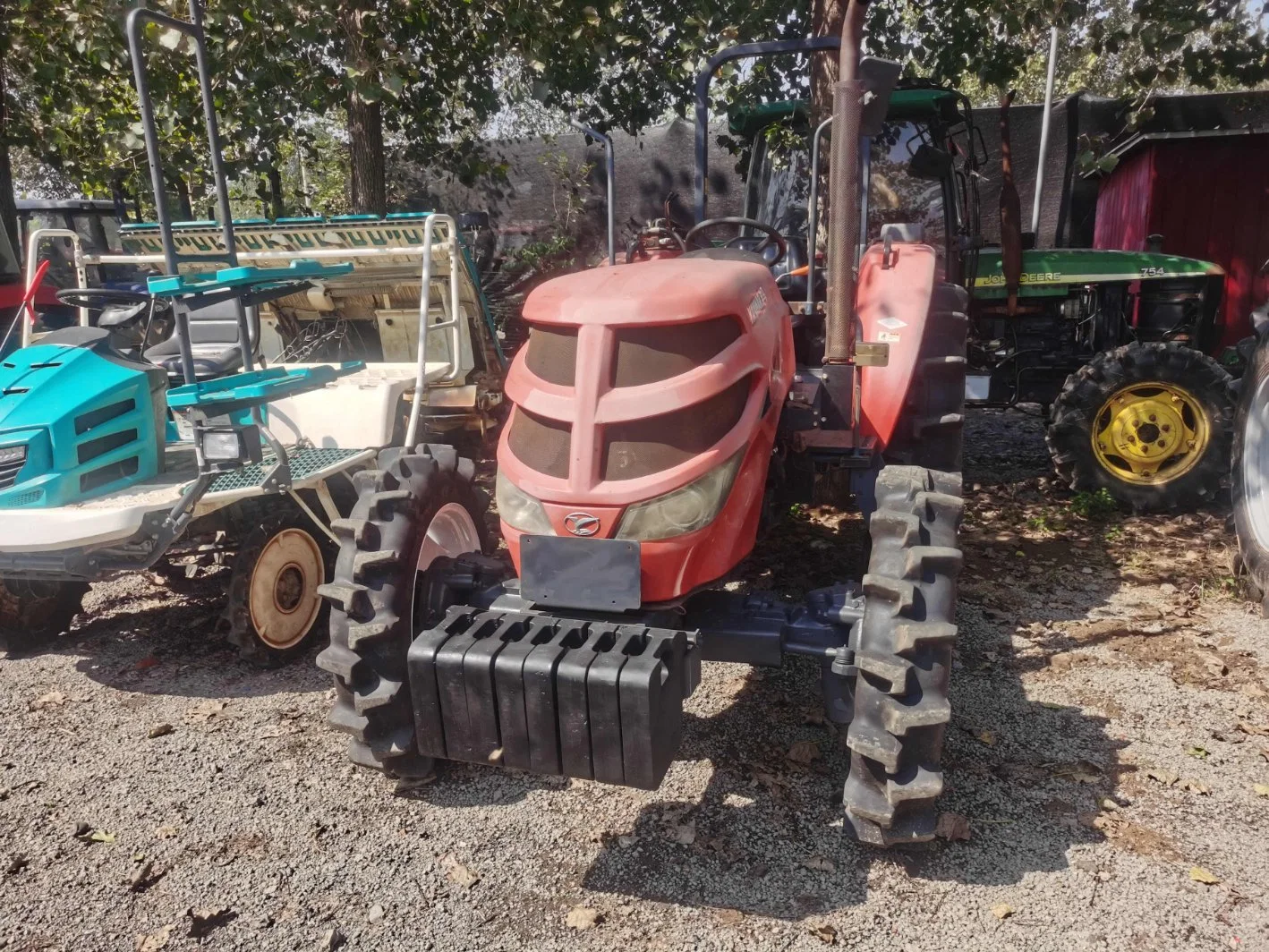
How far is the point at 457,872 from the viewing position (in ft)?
8.18

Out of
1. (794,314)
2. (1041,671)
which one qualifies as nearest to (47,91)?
(794,314)

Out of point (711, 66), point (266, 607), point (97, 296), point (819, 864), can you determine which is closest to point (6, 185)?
point (97, 296)

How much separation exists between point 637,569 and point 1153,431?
428 centimetres

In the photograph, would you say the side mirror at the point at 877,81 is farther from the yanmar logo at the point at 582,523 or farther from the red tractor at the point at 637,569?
the yanmar logo at the point at 582,523

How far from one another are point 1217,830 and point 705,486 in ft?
5.58

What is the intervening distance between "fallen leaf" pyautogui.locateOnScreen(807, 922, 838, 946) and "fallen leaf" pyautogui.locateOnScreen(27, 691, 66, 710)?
2.95 meters

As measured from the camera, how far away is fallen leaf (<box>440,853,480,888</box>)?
246cm

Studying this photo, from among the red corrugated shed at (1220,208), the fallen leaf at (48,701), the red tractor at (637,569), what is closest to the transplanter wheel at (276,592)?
the fallen leaf at (48,701)

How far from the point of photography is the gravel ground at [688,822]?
7.51 ft

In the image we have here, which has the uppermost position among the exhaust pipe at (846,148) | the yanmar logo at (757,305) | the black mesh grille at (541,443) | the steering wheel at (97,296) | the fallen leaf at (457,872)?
the exhaust pipe at (846,148)

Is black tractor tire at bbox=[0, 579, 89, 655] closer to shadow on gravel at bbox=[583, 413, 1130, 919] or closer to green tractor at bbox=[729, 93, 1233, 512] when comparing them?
shadow on gravel at bbox=[583, 413, 1130, 919]

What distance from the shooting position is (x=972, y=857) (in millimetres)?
2477

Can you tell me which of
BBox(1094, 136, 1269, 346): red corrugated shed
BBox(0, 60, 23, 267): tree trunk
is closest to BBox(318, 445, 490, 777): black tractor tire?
BBox(0, 60, 23, 267): tree trunk

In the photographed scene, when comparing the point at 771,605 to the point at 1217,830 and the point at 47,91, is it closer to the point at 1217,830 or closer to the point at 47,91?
the point at 1217,830
